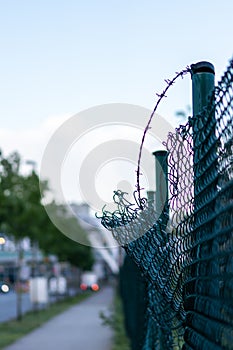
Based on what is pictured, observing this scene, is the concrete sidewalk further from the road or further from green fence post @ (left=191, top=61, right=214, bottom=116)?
green fence post @ (left=191, top=61, right=214, bottom=116)

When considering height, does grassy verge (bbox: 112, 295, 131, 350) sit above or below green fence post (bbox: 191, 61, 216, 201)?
below

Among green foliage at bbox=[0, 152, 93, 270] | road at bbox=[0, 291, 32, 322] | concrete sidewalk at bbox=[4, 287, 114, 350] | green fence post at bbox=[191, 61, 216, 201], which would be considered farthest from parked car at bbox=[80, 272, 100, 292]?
green fence post at bbox=[191, 61, 216, 201]

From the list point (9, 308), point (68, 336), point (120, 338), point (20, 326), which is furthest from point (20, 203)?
point (120, 338)

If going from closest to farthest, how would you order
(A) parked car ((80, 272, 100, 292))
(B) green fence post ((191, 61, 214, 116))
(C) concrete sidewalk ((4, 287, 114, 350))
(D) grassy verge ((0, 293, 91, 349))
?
(B) green fence post ((191, 61, 214, 116)), (C) concrete sidewalk ((4, 287, 114, 350)), (D) grassy verge ((0, 293, 91, 349)), (A) parked car ((80, 272, 100, 292))

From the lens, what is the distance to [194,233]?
6.66 feet

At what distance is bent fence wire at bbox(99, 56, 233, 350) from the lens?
1528mm

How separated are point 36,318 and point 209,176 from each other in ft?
63.4

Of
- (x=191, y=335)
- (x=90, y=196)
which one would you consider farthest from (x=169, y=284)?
(x=90, y=196)

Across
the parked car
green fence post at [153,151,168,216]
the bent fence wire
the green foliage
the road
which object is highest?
the green foliage

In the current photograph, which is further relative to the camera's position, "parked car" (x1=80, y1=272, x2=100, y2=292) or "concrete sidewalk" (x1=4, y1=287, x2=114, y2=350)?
"parked car" (x1=80, y1=272, x2=100, y2=292)

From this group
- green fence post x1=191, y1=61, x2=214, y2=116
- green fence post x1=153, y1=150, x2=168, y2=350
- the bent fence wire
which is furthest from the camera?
green fence post x1=153, y1=150, x2=168, y2=350

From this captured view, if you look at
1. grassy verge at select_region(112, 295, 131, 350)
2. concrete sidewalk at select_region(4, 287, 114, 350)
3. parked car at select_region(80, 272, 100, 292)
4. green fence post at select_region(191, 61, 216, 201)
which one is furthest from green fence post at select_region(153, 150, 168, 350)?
parked car at select_region(80, 272, 100, 292)

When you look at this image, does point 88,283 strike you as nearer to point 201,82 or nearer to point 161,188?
point 161,188

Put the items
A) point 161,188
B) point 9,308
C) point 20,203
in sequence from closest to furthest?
point 161,188 → point 20,203 → point 9,308
